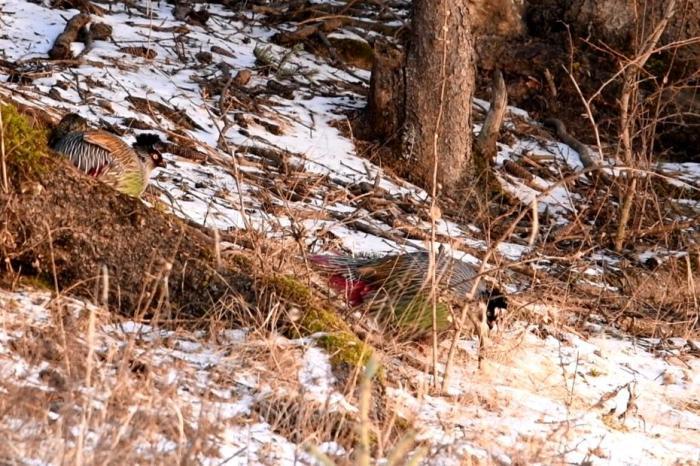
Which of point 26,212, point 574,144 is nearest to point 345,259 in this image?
point 26,212

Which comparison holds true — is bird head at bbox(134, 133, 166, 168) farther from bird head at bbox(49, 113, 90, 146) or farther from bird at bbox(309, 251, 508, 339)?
bird at bbox(309, 251, 508, 339)

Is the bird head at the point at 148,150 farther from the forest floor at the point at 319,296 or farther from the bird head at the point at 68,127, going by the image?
the bird head at the point at 68,127

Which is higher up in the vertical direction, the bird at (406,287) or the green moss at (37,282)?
the green moss at (37,282)

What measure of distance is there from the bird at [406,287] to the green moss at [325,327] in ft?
1.54

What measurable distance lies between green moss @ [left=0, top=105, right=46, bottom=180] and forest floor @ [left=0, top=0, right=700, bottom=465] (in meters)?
0.55

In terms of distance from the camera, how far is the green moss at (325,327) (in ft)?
16.9

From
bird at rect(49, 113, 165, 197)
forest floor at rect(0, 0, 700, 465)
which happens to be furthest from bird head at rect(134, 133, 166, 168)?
forest floor at rect(0, 0, 700, 465)

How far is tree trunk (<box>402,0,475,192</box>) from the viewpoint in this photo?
9156 mm

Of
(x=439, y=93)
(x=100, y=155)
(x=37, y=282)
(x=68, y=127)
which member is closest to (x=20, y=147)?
(x=37, y=282)

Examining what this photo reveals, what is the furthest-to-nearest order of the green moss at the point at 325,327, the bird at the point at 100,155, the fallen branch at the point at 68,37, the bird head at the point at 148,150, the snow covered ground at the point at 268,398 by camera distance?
1. the fallen branch at the point at 68,37
2. the bird head at the point at 148,150
3. the bird at the point at 100,155
4. the green moss at the point at 325,327
5. the snow covered ground at the point at 268,398

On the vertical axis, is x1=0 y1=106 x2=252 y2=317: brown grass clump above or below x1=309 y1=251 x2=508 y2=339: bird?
above

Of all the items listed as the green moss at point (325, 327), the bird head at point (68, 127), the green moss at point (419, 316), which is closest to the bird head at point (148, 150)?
the bird head at point (68, 127)

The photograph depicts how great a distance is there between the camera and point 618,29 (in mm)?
11578

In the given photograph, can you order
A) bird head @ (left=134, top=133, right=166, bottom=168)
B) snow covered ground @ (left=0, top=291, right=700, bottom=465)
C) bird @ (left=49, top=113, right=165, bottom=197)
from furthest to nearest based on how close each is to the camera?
1. bird head @ (left=134, top=133, right=166, bottom=168)
2. bird @ (left=49, top=113, right=165, bottom=197)
3. snow covered ground @ (left=0, top=291, right=700, bottom=465)
